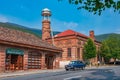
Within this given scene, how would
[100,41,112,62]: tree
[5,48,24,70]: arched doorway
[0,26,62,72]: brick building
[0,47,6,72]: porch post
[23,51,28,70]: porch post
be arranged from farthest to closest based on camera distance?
[100,41,112,62]: tree < [23,51,28,70]: porch post < [5,48,24,70]: arched doorway < [0,26,62,72]: brick building < [0,47,6,72]: porch post

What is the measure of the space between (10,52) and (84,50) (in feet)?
115

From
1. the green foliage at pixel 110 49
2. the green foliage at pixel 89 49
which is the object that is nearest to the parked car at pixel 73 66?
the green foliage at pixel 89 49

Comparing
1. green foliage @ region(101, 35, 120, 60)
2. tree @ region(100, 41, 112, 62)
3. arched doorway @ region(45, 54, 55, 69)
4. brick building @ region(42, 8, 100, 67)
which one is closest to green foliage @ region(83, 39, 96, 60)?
brick building @ region(42, 8, 100, 67)

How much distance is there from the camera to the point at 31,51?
4081 cm

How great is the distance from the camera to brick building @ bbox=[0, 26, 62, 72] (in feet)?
115

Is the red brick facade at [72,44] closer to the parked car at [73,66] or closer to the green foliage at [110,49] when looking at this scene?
the green foliage at [110,49]

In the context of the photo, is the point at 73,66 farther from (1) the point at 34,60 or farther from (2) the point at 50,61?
(2) the point at 50,61

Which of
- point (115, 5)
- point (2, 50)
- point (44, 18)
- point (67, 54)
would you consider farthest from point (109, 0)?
point (44, 18)

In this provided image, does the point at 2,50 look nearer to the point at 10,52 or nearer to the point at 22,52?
the point at 10,52

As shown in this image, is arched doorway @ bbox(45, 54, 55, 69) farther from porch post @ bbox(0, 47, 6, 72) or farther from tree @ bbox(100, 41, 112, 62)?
tree @ bbox(100, 41, 112, 62)

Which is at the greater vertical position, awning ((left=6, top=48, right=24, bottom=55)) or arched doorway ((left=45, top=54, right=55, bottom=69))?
awning ((left=6, top=48, right=24, bottom=55))

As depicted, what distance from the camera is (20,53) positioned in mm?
38188

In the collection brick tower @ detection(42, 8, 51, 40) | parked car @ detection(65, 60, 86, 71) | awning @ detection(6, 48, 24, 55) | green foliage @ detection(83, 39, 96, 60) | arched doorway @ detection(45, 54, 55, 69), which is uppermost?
brick tower @ detection(42, 8, 51, 40)

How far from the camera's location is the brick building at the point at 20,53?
3506cm
